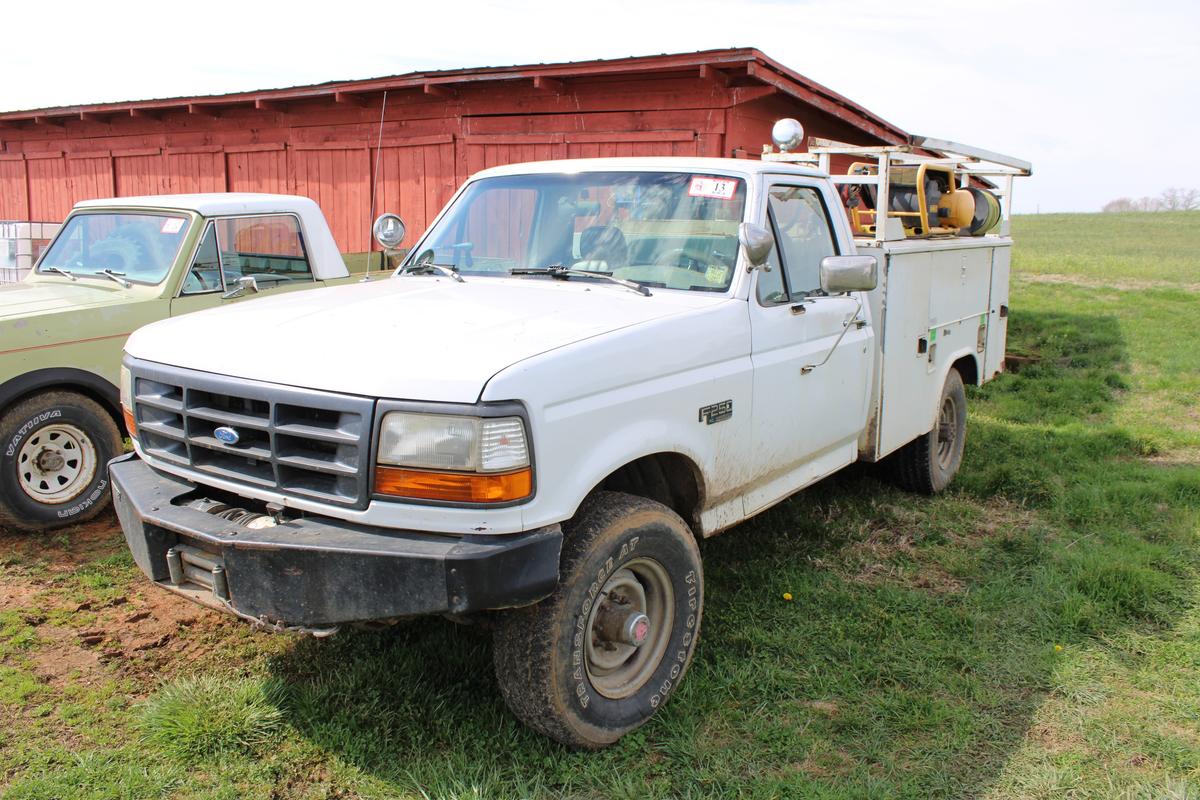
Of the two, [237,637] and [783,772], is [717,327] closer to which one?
[783,772]

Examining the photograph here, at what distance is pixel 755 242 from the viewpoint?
3.76 m

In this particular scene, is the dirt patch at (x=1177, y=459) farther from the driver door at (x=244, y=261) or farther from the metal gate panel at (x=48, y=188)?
the metal gate panel at (x=48, y=188)

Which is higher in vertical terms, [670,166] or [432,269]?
[670,166]

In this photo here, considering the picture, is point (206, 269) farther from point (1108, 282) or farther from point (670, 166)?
point (1108, 282)

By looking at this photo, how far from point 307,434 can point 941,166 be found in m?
5.20

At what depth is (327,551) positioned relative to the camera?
2.81 metres

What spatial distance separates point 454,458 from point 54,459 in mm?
3660

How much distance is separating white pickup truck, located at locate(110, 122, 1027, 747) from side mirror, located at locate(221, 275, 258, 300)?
1647 mm

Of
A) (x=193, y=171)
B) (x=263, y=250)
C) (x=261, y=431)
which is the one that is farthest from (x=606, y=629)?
(x=193, y=171)

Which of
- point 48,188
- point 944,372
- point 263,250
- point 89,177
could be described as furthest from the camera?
point 48,188

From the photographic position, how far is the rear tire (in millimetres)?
6098

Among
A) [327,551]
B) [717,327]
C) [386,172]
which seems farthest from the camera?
[386,172]

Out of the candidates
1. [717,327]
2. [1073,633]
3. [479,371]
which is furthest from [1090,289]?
[479,371]

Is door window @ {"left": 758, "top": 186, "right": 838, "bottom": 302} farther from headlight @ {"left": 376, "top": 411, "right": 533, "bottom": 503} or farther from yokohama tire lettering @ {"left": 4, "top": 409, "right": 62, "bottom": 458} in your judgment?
yokohama tire lettering @ {"left": 4, "top": 409, "right": 62, "bottom": 458}
